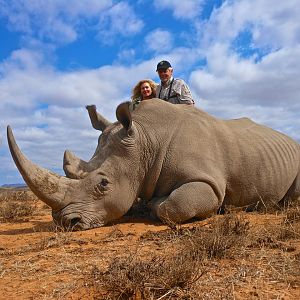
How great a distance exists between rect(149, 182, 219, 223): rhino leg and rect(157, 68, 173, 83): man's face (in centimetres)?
296

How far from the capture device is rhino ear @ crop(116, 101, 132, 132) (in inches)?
247

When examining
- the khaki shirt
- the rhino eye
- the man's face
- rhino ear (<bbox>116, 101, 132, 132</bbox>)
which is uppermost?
the man's face

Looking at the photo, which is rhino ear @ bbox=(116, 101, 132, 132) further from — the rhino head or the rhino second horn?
the rhino second horn

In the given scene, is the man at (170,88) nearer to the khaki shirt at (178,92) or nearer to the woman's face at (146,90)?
Answer: the khaki shirt at (178,92)

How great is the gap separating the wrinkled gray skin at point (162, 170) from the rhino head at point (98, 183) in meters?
0.01

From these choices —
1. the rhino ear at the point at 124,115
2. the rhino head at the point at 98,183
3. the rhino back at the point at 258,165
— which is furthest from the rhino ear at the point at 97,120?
the rhino back at the point at 258,165

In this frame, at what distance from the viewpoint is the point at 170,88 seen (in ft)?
27.7

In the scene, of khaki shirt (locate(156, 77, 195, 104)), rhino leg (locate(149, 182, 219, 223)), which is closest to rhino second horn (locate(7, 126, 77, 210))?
rhino leg (locate(149, 182, 219, 223))

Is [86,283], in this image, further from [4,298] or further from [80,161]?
[80,161]

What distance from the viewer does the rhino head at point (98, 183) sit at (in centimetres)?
575

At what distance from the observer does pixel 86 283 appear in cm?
321

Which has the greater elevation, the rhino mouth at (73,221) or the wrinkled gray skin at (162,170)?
the wrinkled gray skin at (162,170)

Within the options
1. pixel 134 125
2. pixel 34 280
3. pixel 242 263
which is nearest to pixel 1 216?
pixel 134 125

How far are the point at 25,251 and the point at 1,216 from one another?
379 cm
